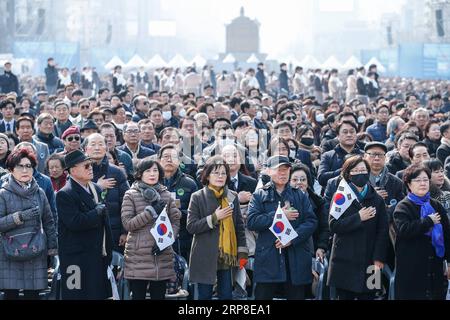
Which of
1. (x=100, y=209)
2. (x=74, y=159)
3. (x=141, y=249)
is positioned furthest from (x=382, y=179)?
(x=74, y=159)

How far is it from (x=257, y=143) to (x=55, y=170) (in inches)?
153

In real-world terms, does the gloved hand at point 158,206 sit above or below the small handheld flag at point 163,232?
above

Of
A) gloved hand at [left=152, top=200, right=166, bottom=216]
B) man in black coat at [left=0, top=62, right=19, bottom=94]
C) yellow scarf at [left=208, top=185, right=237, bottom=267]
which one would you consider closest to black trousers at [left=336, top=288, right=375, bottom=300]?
yellow scarf at [left=208, top=185, right=237, bottom=267]

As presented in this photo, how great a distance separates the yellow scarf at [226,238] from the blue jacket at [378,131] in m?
7.88

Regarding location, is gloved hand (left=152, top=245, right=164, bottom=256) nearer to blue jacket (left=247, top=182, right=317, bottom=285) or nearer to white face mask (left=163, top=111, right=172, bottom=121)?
blue jacket (left=247, top=182, right=317, bottom=285)

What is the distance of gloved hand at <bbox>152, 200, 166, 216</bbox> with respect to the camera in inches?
371

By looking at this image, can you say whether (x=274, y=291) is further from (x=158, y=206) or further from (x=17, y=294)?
(x=17, y=294)

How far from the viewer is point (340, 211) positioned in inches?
364

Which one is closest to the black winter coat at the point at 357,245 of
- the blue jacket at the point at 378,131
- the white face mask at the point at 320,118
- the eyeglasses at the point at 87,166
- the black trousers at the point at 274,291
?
the black trousers at the point at 274,291

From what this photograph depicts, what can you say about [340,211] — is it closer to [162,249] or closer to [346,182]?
[346,182]

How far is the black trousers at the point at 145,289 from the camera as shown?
935 cm

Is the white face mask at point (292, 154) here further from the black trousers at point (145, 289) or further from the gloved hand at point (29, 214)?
the gloved hand at point (29, 214)

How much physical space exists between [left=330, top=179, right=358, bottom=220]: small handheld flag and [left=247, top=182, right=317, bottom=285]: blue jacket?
0.96ft

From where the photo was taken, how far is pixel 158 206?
31.0ft
